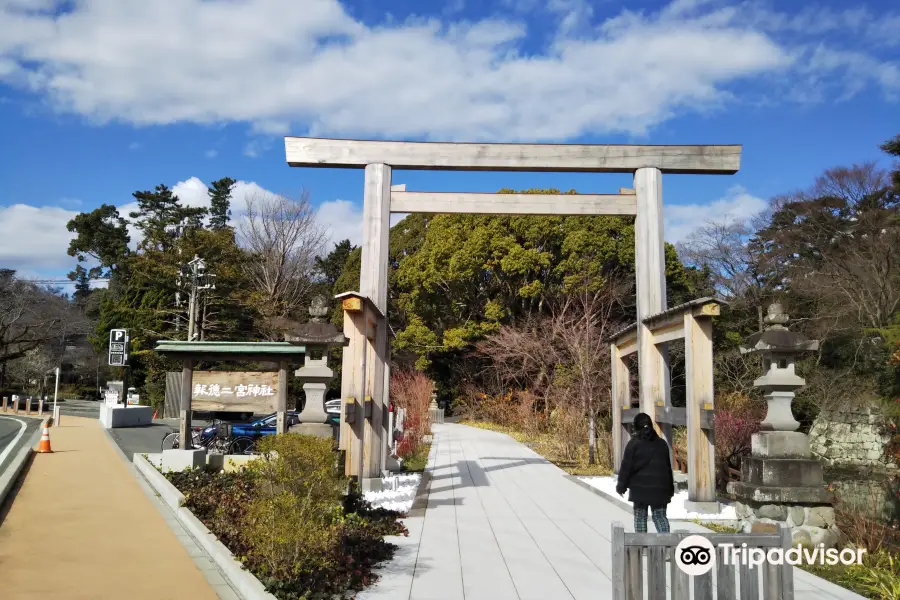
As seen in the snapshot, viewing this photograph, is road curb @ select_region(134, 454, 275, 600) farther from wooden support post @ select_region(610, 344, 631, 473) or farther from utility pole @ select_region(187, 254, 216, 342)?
utility pole @ select_region(187, 254, 216, 342)

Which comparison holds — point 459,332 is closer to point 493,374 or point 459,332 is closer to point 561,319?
point 493,374

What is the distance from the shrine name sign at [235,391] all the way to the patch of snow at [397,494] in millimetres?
3540

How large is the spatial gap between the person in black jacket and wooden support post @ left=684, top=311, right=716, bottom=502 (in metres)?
2.79

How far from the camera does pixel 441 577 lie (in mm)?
5551

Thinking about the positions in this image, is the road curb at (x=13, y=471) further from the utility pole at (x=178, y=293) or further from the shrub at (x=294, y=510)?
the utility pole at (x=178, y=293)

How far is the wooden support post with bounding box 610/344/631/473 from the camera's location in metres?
11.3

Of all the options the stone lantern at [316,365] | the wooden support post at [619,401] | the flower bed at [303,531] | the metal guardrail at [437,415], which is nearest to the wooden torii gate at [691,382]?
the wooden support post at [619,401]

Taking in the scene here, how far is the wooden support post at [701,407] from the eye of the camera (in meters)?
8.37

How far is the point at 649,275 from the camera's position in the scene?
1008 centimetres

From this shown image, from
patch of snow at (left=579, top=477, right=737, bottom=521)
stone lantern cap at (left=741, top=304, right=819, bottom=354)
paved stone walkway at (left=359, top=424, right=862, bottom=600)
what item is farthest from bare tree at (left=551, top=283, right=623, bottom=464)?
stone lantern cap at (left=741, top=304, right=819, bottom=354)

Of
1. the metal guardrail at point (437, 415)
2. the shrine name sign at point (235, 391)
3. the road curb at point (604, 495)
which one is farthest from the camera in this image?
the metal guardrail at point (437, 415)

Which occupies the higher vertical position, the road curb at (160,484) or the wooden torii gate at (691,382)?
the wooden torii gate at (691,382)

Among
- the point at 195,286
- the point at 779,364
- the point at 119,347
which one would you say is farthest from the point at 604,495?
the point at 195,286

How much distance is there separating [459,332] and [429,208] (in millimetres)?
18812
